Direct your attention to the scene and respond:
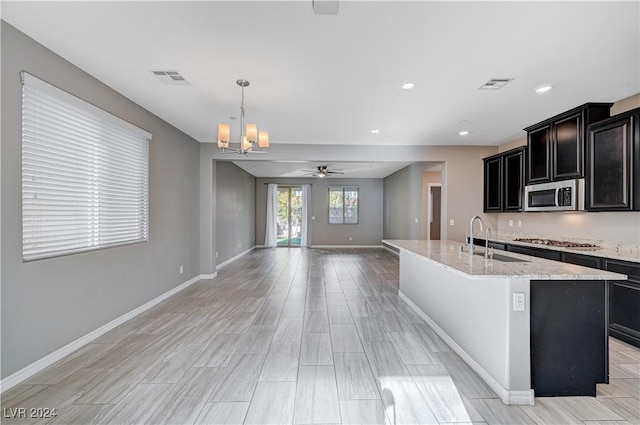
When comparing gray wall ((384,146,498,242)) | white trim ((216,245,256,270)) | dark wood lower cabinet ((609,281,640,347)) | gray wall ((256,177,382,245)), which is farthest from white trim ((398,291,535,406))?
gray wall ((256,177,382,245))

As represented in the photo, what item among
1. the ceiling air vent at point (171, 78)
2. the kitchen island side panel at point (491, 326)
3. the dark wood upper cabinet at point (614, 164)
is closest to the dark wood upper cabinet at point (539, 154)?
the dark wood upper cabinet at point (614, 164)

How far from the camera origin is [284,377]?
2.38 meters

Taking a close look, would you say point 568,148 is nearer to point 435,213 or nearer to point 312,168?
point 435,213

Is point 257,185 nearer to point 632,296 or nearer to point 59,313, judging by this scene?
point 59,313

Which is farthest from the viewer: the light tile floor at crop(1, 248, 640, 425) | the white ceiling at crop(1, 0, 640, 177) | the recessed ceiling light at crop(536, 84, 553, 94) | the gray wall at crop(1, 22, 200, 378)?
the recessed ceiling light at crop(536, 84, 553, 94)

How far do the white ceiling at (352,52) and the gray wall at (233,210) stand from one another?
128 inches

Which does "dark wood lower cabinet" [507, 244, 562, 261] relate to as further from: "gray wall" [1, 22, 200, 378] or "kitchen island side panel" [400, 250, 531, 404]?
"gray wall" [1, 22, 200, 378]

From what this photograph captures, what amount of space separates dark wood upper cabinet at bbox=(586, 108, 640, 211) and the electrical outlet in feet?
6.80

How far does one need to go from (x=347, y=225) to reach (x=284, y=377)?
9026mm

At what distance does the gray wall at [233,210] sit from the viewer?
711 centimetres

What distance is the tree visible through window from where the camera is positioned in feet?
36.9

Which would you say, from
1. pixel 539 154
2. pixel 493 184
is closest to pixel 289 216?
pixel 493 184

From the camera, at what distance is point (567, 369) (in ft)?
6.98

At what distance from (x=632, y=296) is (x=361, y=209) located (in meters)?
8.53
